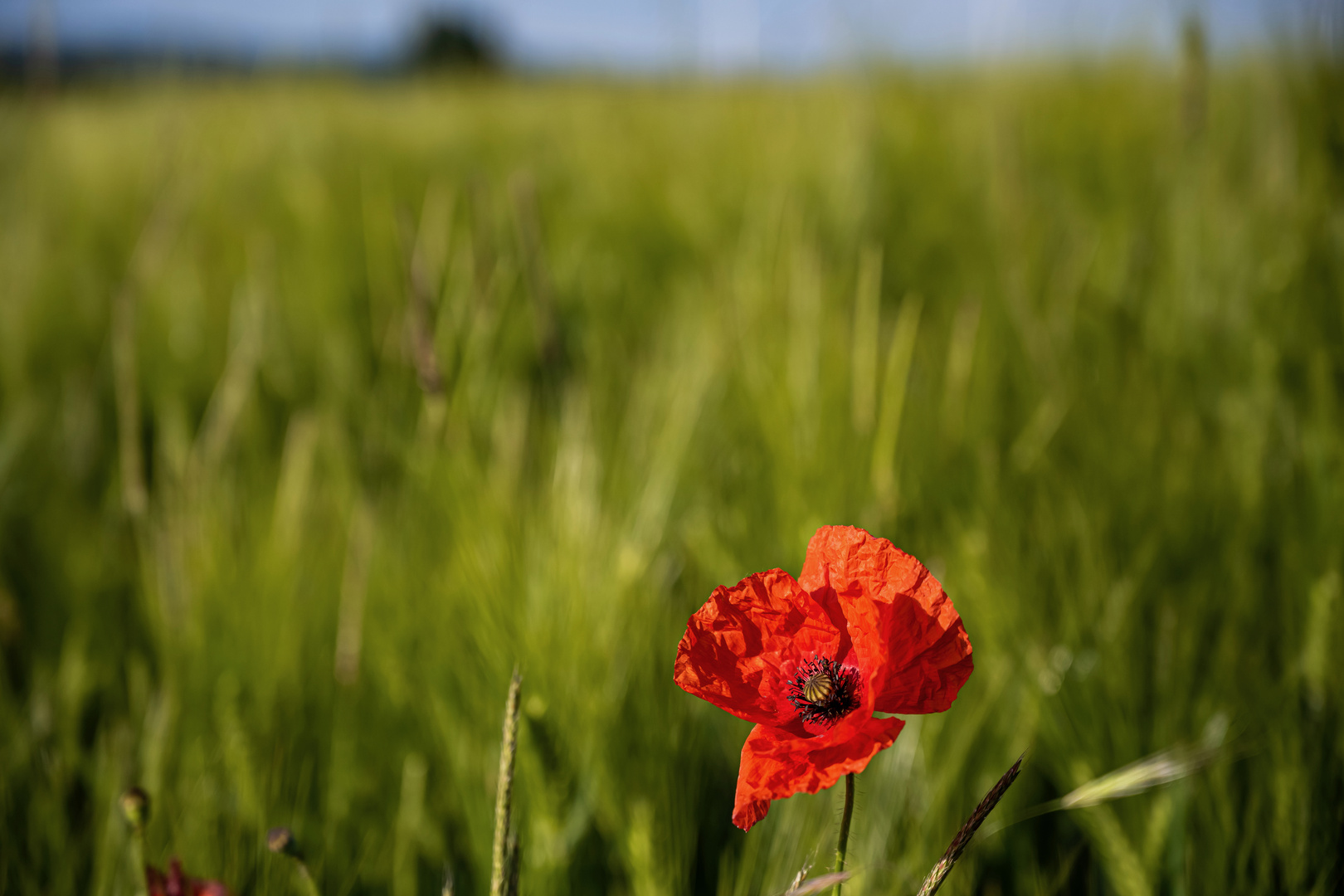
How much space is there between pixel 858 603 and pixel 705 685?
0.14 feet

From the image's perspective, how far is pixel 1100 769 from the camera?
41 cm

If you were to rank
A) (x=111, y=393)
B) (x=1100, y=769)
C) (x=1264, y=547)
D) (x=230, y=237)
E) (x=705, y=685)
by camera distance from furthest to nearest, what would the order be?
(x=230, y=237), (x=111, y=393), (x=1264, y=547), (x=1100, y=769), (x=705, y=685)

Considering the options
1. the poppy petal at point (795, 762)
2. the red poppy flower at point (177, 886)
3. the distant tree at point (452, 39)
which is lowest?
the red poppy flower at point (177, 886)

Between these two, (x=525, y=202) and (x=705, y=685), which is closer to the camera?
(x=705, y=685)

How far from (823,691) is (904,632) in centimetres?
3

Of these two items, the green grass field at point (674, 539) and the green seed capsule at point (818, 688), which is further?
the green grass field at point (674, 539)

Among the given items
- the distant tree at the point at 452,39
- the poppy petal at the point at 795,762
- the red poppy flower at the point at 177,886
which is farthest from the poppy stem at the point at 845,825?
the distant tree at the point at 452,39

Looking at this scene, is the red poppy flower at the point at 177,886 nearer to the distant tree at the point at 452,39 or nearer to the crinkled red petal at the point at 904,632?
the crinkled red petal at the point at 904,632

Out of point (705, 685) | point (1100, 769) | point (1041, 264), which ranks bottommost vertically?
point (1100, 769)

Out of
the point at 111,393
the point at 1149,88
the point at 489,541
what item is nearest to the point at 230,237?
the point at 111,393

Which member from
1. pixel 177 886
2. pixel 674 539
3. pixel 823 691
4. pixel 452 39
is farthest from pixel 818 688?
pixel 452 39

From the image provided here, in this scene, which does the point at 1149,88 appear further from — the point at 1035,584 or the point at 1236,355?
the point at 1035,584

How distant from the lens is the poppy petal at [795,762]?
19 centimetres

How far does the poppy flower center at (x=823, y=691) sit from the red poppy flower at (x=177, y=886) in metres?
0.22
